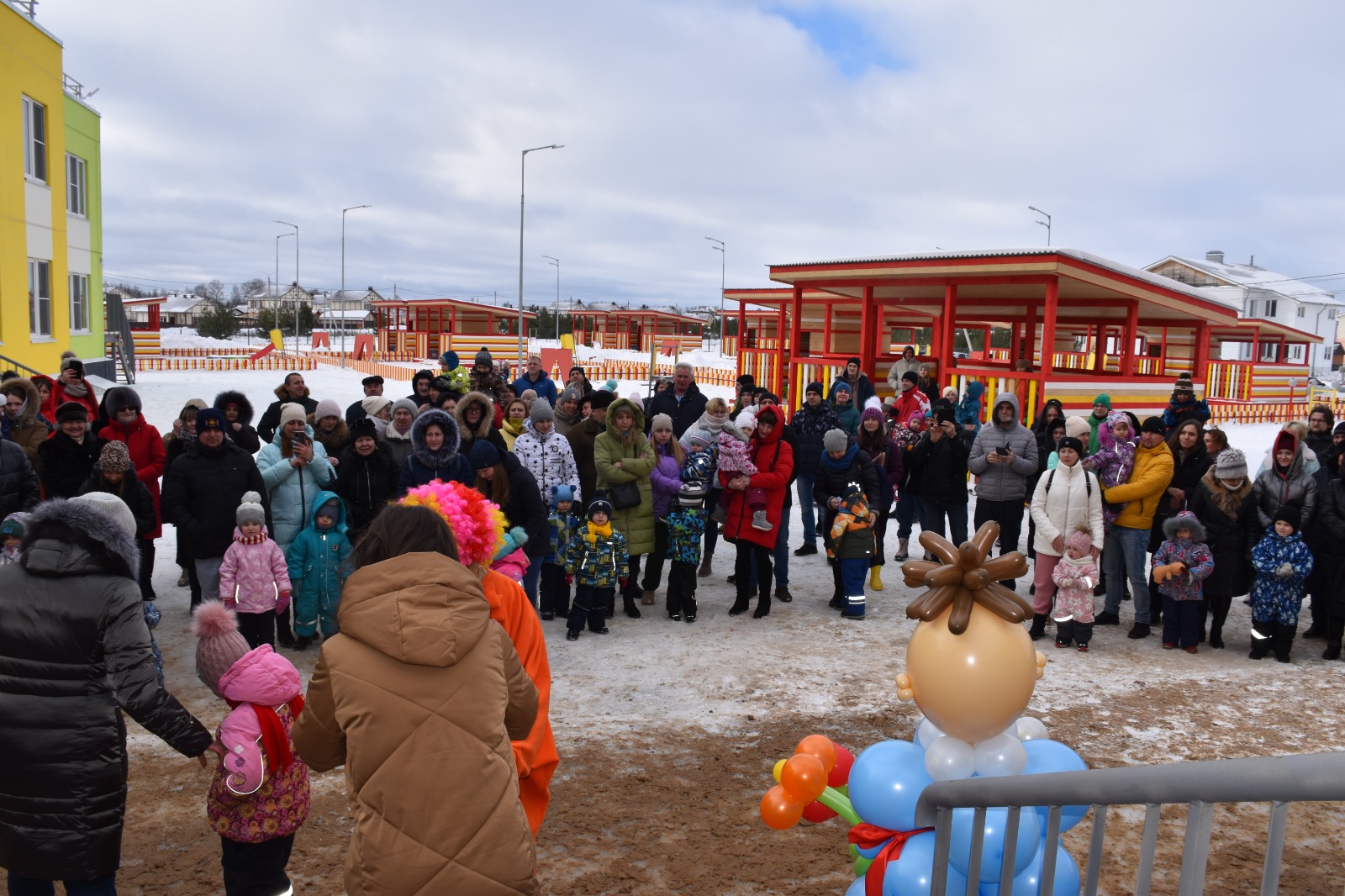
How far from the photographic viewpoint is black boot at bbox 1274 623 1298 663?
703cm

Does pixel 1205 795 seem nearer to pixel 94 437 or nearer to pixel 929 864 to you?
pixel 929 864

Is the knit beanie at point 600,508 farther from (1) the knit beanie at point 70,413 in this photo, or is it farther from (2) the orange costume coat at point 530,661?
(2) the orange costume coat at point 530,661

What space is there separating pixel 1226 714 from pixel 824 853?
3.30 m

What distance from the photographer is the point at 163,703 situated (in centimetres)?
308

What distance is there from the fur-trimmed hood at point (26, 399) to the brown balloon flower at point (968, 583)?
755 cm

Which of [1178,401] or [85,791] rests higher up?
[1178,401]

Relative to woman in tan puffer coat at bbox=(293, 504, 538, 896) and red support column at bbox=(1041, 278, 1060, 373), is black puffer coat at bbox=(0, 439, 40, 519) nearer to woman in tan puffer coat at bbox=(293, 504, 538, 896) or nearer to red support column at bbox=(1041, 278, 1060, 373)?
woman in tan puffer coat at bbox=(293, 504, 538, 896)

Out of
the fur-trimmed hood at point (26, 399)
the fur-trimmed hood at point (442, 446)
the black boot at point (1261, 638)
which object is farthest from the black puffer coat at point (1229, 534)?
the fur-trimmed hood at point (26, 399)

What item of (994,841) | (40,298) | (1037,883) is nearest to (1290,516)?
(1037,883)

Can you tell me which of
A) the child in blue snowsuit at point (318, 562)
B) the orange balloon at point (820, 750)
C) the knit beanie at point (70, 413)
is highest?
the knit beanie at point (70, 413)

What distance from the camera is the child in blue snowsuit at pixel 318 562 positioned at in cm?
673

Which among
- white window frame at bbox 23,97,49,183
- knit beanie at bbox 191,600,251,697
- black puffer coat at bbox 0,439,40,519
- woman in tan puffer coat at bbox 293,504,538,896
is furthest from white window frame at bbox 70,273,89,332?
woman in tan puffer coat at bbox 293,504,538,896

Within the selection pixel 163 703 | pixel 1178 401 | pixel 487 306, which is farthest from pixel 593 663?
pixel 487 306

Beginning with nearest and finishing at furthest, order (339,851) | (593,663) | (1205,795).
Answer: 1. (1205,795)
2. (339,851)
3. (593,663)
